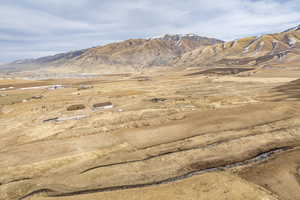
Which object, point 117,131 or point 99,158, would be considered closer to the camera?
point 99,158

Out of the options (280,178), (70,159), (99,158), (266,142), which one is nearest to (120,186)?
(99,158)

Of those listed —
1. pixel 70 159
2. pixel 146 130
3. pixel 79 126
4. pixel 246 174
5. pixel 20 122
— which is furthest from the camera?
pixel 20 122

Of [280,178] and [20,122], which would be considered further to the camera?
[20,122]

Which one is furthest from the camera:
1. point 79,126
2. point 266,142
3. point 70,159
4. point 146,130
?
point 79,126

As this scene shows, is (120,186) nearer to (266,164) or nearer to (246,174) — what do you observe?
(246,174)

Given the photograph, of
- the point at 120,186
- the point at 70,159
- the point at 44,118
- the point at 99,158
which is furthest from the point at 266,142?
the point at 44,118

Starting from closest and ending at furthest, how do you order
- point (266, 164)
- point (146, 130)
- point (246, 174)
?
1. point (246, 174)
2. point (266, 164)
3. point (146, 130)

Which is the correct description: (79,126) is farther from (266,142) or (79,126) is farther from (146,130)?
(266,142)

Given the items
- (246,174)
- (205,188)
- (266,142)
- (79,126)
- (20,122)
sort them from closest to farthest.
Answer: (205,188)
(246,174)
(266,142)
(79,126)
(20,122)
